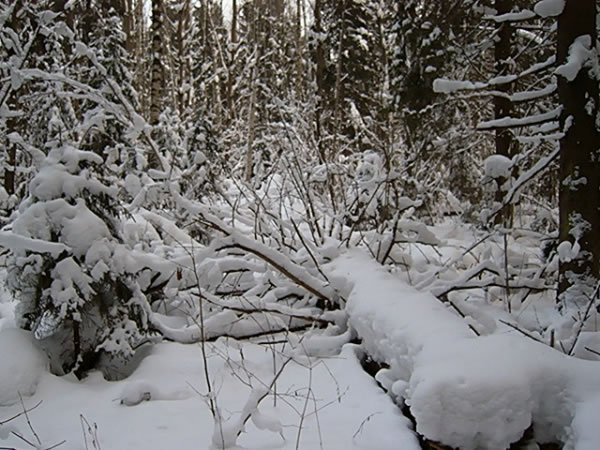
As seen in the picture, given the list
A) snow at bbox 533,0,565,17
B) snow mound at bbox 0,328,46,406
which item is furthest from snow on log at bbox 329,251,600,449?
snow at bbox 533,0,565,17

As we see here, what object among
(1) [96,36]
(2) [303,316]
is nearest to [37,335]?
(2) [303,316]

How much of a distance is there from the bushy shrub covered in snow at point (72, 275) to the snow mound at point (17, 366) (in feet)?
0.57

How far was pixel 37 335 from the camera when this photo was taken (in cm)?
389

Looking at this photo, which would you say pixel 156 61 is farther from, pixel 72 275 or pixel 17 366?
pixel 17 366

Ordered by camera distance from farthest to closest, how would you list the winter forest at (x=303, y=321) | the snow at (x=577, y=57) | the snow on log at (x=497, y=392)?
the snow at (x=577, y=57), the winter forest at (x=303, y=321), the snow on log at (x=497, y=392)

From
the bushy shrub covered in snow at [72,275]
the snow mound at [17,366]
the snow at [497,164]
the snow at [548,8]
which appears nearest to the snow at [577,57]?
the snow at [548,8]

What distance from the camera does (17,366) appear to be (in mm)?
3510

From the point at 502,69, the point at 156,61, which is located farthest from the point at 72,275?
the point at 156,61

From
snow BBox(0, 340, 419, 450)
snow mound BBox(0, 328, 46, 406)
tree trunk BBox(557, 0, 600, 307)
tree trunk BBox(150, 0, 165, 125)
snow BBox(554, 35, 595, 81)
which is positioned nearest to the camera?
snow BBox(0, 340, 419, 450)

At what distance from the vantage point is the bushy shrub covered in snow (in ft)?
12.5

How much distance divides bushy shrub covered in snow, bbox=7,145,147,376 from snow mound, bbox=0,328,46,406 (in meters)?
0.17

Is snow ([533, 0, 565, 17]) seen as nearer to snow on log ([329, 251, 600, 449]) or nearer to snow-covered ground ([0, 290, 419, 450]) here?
snow on log ([329, 251, 600, 449])

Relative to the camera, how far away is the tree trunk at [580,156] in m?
4.17

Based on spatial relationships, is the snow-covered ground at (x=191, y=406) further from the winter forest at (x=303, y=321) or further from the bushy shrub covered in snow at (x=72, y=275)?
the bushy shrub covered in snow at (x=72, y=275)
